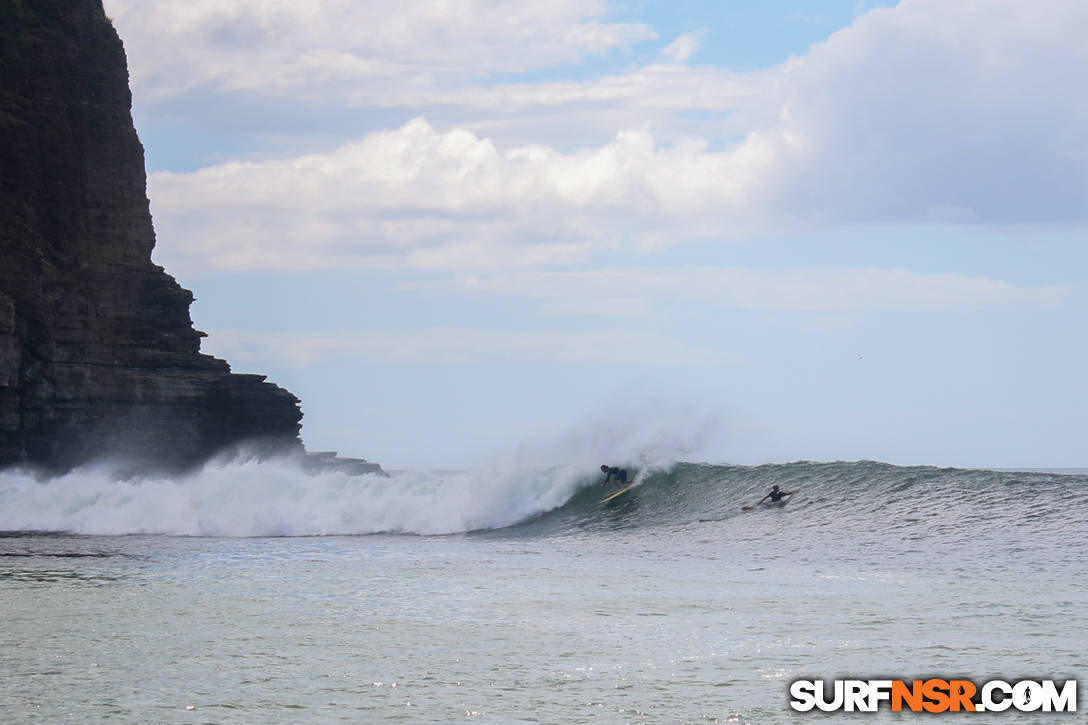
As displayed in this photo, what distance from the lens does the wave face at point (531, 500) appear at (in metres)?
→ 23.4

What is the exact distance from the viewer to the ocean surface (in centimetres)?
994

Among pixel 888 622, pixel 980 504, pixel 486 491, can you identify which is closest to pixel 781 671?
pixel 888 622

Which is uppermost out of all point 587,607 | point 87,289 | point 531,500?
point 87,289

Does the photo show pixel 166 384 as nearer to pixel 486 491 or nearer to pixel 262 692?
pixel 486 491

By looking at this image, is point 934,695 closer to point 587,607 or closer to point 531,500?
point 587,607

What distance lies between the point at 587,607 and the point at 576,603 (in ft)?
1.32

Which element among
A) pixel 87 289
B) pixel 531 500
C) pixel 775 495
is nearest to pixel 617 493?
pixel 531 500

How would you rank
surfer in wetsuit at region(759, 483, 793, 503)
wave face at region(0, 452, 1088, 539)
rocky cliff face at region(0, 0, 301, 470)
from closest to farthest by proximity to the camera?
wave face at region(0, 452, 1088, 539) → surfer in wetsuit at region(759, 483, 793, 503) → rocky cliff face at region(0, 0, 301, 470)

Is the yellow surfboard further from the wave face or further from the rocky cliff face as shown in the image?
the rocky cliff face

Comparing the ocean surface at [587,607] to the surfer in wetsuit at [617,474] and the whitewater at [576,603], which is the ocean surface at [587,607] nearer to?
the whitewater at [576,603]

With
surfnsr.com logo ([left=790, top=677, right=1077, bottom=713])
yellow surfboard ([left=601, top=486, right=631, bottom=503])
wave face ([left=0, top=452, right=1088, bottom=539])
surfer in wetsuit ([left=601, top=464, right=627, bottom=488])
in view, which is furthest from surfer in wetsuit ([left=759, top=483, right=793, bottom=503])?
surfnsr.com logo ([left=790, top=677, right=1077, bottom=713])

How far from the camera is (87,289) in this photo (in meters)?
41.4

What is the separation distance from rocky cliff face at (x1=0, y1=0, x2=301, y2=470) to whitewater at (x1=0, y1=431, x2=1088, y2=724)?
9229 mm

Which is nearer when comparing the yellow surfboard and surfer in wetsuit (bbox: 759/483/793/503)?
surfer in wetsuit (bbox: 759/483/793/503)
